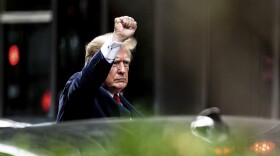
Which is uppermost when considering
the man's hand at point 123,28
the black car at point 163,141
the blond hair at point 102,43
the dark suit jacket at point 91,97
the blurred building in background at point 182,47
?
the black car at point 163,141

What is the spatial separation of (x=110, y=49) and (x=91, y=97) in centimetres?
21

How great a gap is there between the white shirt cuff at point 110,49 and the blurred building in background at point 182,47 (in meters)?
8.25

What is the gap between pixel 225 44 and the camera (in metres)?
12.5

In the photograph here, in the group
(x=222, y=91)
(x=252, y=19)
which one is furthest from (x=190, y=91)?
(x=252, y=19)

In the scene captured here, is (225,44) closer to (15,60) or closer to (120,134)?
(15,60)

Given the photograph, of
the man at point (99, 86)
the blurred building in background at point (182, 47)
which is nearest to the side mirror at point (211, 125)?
the man at point (99, 86)

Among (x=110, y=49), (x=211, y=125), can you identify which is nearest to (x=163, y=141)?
(x=211, y=125)

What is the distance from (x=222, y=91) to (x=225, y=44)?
0.64 m

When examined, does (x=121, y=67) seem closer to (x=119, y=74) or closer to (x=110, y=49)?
(x=119, y=74)

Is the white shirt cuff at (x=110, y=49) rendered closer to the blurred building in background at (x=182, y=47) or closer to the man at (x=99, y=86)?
the man at (x=99, y=86)

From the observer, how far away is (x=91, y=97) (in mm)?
3812

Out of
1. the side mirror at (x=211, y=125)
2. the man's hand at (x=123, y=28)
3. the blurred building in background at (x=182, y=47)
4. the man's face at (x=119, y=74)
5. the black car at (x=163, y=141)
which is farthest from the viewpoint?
the blurred building in background at (x=182, y=47)

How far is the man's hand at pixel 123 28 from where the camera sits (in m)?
3.70

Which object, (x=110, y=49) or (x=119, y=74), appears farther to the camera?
(x=119, y=74)
